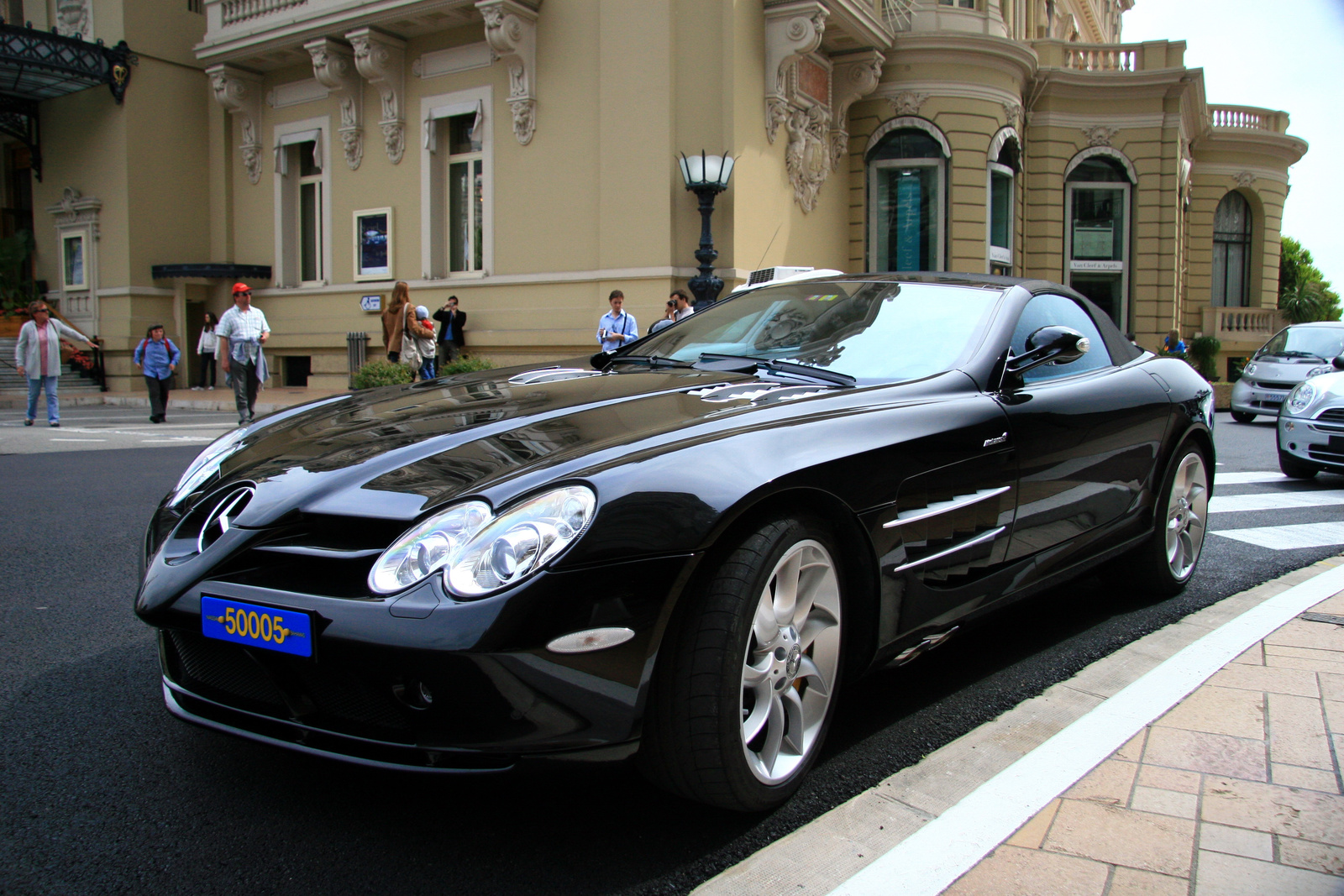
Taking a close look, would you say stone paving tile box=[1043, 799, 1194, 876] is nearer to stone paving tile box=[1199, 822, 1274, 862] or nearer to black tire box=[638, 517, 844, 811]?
stone paving tile box=[1199, 822, 1274, 862]

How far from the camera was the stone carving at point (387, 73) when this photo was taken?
17906mm

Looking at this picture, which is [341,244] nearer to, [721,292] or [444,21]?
[444,21]

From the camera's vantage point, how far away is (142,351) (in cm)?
1448

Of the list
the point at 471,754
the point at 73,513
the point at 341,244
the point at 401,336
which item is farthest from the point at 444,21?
the point at 471,754

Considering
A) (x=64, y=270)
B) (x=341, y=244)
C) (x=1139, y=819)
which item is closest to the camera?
(x=1139, y=819)

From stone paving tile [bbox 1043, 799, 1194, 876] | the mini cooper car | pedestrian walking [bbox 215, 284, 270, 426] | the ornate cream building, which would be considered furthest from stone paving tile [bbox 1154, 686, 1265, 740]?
the ornate cream building

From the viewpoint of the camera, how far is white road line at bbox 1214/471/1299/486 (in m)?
8.52

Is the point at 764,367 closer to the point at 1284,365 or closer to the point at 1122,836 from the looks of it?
the point at 1122,836

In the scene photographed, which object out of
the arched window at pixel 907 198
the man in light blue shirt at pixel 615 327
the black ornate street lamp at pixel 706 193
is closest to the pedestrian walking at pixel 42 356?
the man in light blue shirt at pixel 615 327

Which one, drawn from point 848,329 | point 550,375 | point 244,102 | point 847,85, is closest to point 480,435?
point 550,375

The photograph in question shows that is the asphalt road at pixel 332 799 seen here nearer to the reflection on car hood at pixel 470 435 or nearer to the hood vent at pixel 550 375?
the reflection on car hood at pixel 470 435

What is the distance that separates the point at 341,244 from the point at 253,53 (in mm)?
4113

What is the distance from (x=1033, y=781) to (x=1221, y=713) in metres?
0.88

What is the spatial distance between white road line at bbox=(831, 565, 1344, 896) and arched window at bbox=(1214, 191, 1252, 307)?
31.5m
